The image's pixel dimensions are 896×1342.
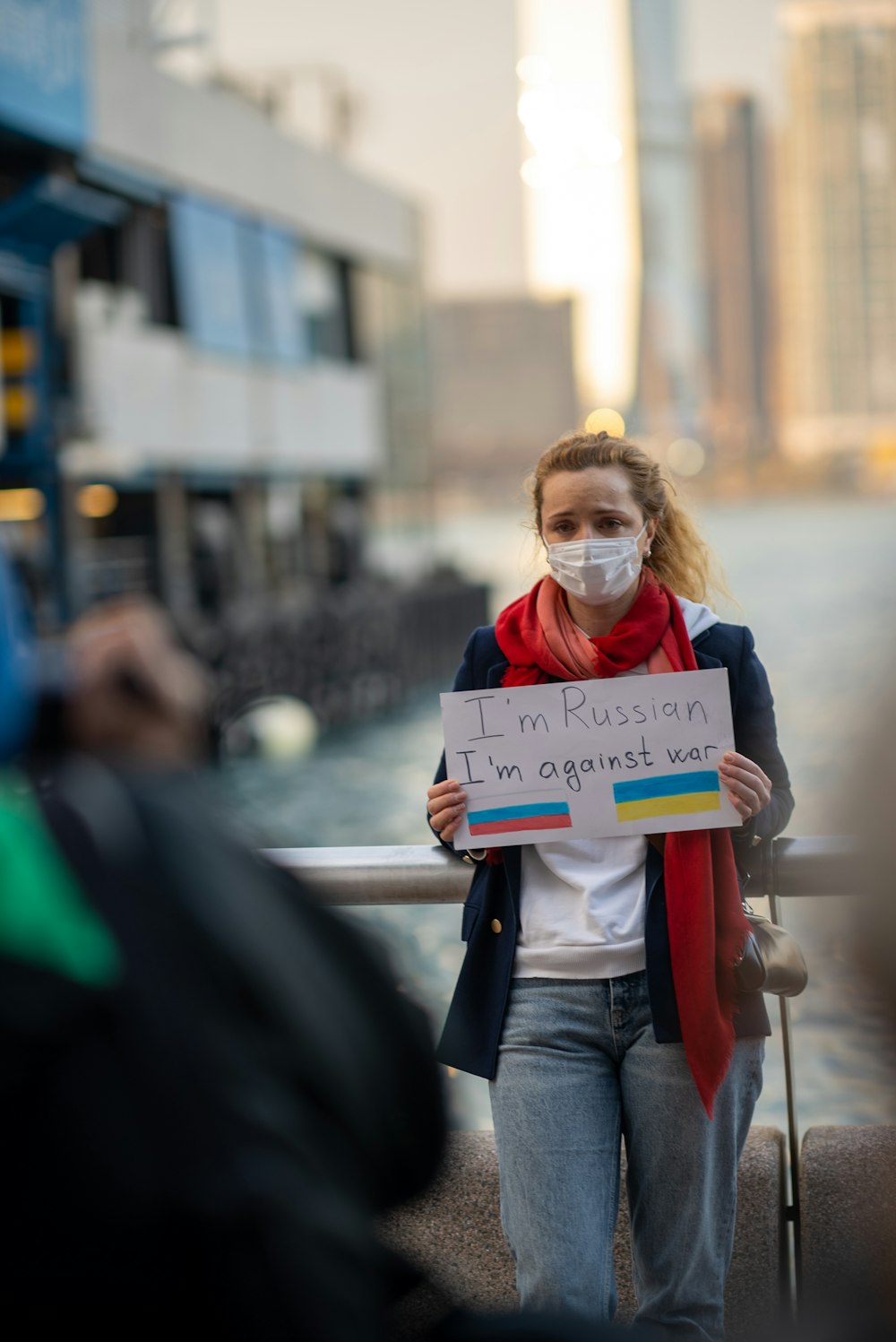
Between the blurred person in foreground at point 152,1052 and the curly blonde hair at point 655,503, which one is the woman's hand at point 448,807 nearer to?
the curly blonde hair at point 655,503

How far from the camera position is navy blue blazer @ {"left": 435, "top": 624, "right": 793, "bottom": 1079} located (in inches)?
110

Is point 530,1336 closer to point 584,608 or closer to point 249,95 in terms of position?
point 584,608

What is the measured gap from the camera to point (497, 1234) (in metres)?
3.51

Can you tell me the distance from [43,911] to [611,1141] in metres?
1.58

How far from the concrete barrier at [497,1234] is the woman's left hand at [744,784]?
90cm

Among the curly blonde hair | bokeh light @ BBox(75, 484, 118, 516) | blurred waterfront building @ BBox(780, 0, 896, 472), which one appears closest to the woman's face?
the curly blonde hair

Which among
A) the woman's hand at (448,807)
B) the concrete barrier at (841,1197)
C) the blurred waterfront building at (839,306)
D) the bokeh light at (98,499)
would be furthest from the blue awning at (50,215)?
the blurred waterfront building at (839,306)

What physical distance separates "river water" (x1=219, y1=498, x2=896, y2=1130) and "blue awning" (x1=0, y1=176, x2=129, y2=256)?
9.69m

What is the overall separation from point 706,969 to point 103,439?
29.6 metres

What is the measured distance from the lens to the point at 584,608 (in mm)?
3141

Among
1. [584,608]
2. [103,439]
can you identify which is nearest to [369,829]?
[103,439]

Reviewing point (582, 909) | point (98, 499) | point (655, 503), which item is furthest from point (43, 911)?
point (98, 499)

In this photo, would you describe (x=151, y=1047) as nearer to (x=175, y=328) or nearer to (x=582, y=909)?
(x=582, y=909)

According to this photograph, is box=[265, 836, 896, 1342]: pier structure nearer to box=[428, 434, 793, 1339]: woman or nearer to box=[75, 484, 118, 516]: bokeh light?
box=[428, 434, 793, 1339]: woman
